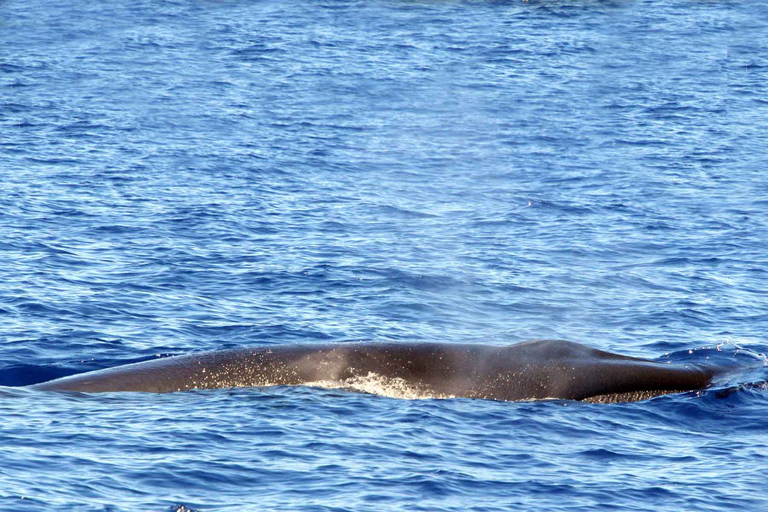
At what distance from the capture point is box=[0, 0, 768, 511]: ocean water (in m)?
15.2

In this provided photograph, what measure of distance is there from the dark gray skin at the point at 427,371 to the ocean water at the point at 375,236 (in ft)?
1.20

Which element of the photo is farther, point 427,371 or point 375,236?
point 375,236

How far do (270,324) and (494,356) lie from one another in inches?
251

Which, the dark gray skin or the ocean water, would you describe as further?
the dark gray skin

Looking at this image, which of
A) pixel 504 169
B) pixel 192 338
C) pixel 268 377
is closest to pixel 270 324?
pixel 192 338

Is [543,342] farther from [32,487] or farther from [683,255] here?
[683,255]

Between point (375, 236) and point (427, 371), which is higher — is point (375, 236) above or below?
below

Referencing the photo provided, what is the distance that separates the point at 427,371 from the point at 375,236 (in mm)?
13891

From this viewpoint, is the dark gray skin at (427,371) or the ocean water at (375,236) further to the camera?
the dark gray skin at (427,371)

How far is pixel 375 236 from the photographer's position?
104ft

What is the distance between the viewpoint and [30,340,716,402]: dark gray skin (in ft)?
59.2

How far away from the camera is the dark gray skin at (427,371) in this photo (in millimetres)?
18031

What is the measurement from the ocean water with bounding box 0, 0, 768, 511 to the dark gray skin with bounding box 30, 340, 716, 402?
367 millimetres

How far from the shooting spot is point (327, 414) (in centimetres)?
1706
